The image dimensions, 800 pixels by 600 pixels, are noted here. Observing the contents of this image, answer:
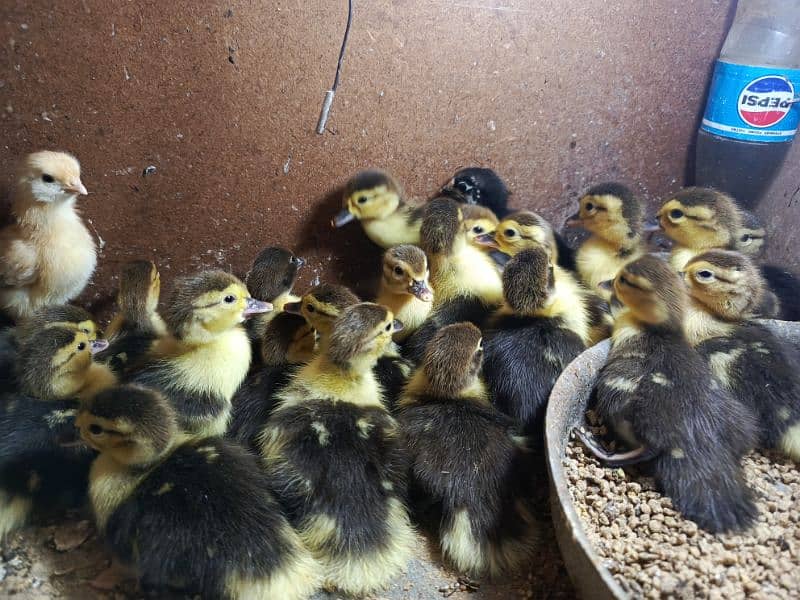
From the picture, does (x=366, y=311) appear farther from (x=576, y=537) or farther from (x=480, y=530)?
(x=576, y=537)

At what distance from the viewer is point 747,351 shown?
2.15 metres

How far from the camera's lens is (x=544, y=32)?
9.36ft

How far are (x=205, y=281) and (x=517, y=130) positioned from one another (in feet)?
5.45

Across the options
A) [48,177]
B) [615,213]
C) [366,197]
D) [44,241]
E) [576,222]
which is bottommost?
[576,222]

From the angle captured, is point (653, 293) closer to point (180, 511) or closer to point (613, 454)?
point (613, 454)

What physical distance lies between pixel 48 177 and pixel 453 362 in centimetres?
141

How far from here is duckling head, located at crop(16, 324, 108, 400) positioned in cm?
195

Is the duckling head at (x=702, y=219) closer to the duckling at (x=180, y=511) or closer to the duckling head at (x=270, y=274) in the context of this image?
the duckling head at (x=270, y=274)

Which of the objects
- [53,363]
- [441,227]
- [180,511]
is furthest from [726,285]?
[53,363]

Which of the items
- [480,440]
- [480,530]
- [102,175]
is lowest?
[480,530]

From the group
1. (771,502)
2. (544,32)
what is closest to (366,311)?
(771,502)

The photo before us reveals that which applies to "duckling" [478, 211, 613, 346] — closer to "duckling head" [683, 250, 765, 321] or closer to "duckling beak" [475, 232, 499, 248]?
"duckling beak" [475, 232, 499, 248]

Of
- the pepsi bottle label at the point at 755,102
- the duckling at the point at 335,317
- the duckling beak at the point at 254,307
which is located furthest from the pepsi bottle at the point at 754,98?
the duckling beak at the point at 254,307

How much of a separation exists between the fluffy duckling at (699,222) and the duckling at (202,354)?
70.4 inches
